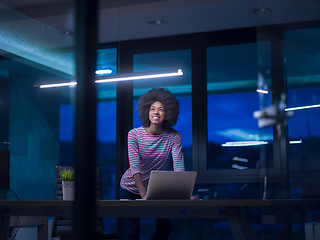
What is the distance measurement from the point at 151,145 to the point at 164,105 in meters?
0.35

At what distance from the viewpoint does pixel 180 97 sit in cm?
566

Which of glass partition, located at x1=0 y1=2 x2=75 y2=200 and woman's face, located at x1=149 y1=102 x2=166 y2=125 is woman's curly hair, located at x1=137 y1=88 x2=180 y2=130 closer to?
woman's face, located at x1=149 y1=102 x2=166 y2=125

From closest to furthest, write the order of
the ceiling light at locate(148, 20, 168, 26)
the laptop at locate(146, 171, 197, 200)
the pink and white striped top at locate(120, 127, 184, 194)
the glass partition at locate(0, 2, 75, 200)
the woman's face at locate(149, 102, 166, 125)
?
1. the laptop at locate(146, 171, 197, 200)
2. the pink and white striped top at locate(120, 127, 184, 194)
3. the woman's face at locate(149, 102, 166, 125)
4. the ceiling light at locate(148, 20, 168, 26)
5. the glass partition at locate(0, 2, 75, 200)

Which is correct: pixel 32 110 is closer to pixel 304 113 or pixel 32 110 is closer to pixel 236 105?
pixel 236 105

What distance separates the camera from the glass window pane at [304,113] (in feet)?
16.1

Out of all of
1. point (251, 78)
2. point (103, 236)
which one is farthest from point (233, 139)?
point (103, 236)

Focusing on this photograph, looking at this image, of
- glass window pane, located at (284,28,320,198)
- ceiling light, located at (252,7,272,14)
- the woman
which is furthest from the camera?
glass window pane, located at (284,28,320,198)

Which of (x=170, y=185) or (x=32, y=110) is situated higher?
(x=32, y=110)

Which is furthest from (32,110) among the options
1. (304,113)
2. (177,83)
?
(304,113)

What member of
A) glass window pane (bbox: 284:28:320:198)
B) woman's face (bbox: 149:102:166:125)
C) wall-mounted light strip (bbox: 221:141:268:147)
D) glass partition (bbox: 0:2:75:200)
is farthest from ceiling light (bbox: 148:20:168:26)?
woman's face (bbox: 149:102:166:125)

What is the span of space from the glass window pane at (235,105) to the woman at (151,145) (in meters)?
2.01

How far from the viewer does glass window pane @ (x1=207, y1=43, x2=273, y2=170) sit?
5.35 metres

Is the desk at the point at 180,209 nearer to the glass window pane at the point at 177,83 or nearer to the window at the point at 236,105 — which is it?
the window at the point at 236,105

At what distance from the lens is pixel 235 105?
5.65 metres
